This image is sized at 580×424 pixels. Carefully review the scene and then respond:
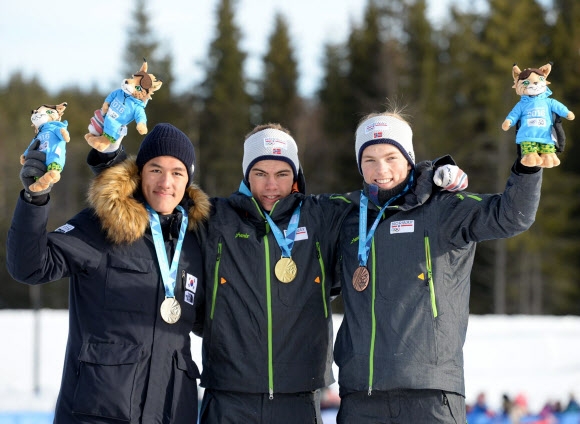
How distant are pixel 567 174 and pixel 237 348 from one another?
76.3 feet

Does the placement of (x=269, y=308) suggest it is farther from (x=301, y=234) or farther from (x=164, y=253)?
(x=164, y=253)

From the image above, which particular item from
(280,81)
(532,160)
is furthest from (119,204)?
(280,81)

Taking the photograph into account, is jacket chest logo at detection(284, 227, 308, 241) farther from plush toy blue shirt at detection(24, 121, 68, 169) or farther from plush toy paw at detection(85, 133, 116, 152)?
plush toy blue shirt at detection(24, 121, 68, 169)

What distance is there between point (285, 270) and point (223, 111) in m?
26.2

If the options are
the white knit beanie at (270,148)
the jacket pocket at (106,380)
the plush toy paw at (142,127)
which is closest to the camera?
the jacket pocket at (106,380)

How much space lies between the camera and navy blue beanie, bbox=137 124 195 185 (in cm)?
406

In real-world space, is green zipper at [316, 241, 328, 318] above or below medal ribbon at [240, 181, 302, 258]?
below

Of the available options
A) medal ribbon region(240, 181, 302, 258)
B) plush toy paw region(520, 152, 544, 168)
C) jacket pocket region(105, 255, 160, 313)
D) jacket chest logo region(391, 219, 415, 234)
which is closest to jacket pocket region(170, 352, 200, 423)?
jacket pocket region(105, 255, 160, 313)

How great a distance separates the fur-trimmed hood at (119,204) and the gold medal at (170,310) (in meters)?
0.35

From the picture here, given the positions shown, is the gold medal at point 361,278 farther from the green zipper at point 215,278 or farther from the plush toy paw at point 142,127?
the plush toy paw at point 142,127

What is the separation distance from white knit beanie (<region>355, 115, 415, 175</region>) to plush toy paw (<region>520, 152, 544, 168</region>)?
2.52 feet

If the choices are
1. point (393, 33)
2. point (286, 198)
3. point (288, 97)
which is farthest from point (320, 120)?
point (286, 198)

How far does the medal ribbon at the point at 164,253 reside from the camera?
3.83m

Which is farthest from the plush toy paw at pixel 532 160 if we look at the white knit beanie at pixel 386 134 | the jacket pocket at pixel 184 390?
the jacket pocket at pixel 184 390
